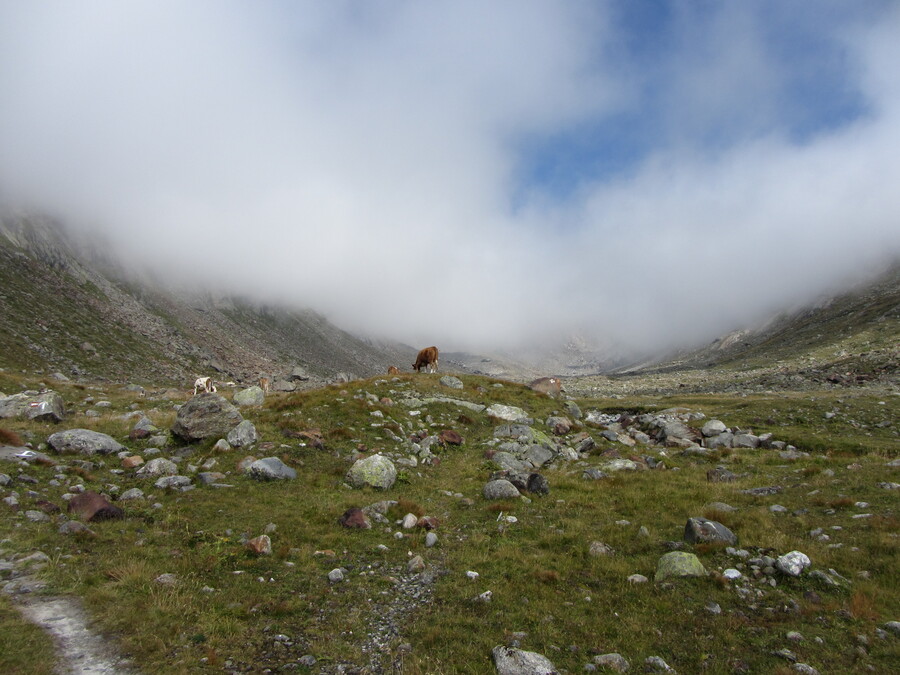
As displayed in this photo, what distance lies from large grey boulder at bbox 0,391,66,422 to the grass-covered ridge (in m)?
1.11

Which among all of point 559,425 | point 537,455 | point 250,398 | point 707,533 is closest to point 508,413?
point 559,425

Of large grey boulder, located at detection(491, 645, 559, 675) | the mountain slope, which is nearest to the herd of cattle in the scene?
large grey boulder, located at detection(491, 645, 559, 675)

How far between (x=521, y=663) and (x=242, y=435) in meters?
15.9

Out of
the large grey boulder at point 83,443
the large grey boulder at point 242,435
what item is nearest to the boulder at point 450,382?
the large grey boulder at point 242,435

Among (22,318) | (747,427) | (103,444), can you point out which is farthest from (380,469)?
(22,318)

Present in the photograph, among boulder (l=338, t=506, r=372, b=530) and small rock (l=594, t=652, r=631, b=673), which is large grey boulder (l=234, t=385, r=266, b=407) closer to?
boulder (l=338, t=506, r=372, b=530)

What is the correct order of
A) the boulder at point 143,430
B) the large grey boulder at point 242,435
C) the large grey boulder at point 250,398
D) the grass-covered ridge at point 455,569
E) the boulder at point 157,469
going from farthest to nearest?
the large grey boulder at point 250,398
the boulder at point 143,430
the large grey boulder at point 242,435
the boulder at point 157,469
the grass-covered ridge at point 455,569

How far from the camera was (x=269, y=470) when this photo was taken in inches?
675

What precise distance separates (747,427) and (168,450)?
39.0m

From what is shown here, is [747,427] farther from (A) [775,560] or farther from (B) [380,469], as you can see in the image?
(B) [380,469]

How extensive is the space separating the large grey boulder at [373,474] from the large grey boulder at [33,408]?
49.6 ft

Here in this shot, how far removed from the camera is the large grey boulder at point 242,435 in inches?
763

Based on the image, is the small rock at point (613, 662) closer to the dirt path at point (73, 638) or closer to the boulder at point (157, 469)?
the dirt path at point (73, 638)

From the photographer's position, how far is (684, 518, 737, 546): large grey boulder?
12.0 m
